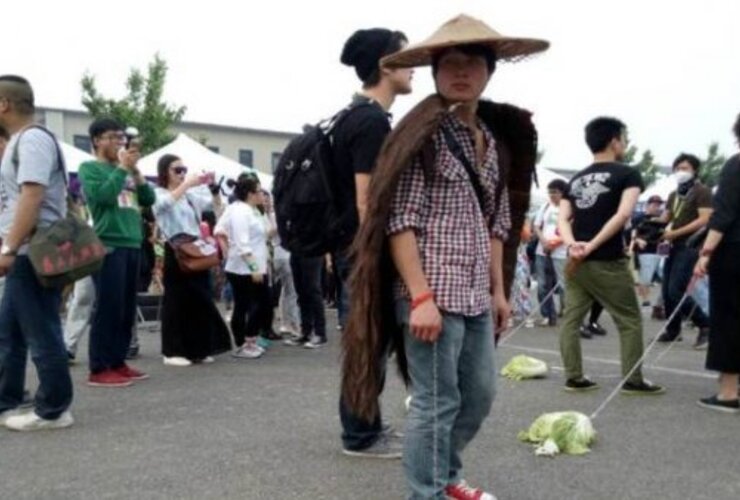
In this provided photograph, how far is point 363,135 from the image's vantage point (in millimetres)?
3830

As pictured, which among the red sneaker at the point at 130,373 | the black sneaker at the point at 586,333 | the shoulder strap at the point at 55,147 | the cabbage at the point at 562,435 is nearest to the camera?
the cabbage at the point at 562,435

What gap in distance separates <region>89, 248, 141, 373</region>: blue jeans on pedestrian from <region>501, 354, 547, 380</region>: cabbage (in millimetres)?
2984

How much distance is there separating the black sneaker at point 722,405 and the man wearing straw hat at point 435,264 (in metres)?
2.81

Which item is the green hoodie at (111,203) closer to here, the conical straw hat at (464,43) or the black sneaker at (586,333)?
the conical straw hat at (464,43)

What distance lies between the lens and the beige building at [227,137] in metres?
51.9

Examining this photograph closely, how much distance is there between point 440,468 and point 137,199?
4.14 meters

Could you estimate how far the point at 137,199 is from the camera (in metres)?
6.48

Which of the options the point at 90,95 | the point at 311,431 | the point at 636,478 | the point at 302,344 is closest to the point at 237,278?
the point at 302,344

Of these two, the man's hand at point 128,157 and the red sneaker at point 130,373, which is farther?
the red sneaker at point 130,373

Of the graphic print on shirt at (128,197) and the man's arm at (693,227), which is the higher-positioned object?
the graphic print on shirt at (128,197)

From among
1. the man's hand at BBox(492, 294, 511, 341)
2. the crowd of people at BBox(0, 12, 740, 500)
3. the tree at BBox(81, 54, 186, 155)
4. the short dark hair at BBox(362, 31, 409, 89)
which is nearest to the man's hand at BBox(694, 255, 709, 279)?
the crowd of people at BBox(0, 12, 740, 500)

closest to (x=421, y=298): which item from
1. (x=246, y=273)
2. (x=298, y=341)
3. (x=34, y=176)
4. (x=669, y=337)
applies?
(x=34, y=176)

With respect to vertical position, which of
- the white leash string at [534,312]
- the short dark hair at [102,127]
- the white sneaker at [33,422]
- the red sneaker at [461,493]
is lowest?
the white leash string at [534,312]

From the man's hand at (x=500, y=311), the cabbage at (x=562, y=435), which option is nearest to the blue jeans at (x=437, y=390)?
the man's hand at (x=500, y=311)
